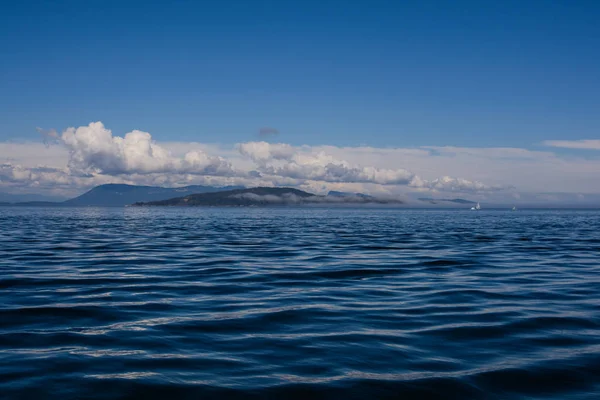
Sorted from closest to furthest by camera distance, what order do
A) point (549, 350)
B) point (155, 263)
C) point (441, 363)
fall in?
point (441, 363), point (549, 350), point (155, 263)

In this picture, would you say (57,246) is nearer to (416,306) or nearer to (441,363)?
(416,306)

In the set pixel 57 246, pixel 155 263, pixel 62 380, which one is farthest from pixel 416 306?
pixel 57 246

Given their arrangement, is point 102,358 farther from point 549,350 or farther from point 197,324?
point 549,350

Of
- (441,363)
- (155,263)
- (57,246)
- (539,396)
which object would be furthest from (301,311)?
(57,246)

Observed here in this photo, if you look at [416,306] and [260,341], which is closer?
[260,341]

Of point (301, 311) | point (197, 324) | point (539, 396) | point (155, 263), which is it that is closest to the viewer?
point (539, 396)

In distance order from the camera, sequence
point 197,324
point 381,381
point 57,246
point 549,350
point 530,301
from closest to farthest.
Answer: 1. point 381,381
2. point 549,350
3. point 197,324
4. point 530,301
5. point 57,246

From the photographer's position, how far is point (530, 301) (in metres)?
15.4

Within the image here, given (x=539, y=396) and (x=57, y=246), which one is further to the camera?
(x=57, y=246)

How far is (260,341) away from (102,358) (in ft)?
9.86

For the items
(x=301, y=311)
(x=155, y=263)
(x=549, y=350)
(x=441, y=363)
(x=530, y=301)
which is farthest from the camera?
(x=155, y=263)

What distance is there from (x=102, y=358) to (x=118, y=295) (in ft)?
22.7

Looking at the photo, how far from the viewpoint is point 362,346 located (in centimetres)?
1032

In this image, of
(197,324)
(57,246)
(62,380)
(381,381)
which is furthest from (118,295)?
(57,246)
